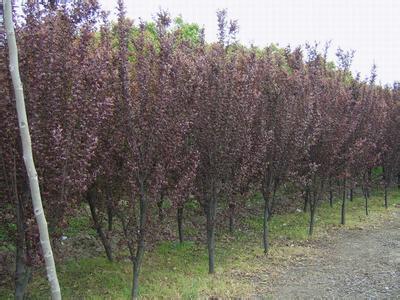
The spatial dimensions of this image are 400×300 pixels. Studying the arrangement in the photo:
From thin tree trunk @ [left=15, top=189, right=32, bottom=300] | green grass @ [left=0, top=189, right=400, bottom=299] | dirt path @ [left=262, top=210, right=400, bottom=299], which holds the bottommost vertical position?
dirt path @ [left=262, top=210, right=400, bottom=299]

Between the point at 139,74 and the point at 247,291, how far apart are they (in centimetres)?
348

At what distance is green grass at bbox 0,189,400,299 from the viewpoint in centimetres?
611

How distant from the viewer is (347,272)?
295 inches

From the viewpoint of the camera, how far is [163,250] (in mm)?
8297

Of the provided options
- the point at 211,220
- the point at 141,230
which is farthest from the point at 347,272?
the point at 141,230

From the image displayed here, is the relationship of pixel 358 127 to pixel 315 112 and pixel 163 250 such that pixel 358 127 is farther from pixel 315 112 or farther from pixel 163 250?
pixel 163 250

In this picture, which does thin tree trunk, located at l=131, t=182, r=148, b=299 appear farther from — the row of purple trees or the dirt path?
the dirt path

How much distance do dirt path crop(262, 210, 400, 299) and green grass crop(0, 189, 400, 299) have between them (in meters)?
0.50

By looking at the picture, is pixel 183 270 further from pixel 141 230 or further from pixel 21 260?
pixel 21 260

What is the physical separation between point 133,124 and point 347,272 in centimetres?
466

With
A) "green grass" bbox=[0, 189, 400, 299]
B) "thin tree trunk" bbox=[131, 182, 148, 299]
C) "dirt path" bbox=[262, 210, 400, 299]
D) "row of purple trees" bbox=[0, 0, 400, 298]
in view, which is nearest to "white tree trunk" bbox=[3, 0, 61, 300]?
"row of purple trees" bbox=[0, 0, 400, 298]

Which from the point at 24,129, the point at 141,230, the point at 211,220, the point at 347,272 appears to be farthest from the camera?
the point at 347,272

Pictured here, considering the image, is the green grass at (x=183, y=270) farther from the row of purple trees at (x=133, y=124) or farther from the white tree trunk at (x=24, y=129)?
the white tree trunk at (x=24, y=129)

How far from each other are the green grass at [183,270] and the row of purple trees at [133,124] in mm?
625
